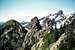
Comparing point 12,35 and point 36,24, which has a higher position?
point 36,24

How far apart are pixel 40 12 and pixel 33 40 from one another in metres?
3.70

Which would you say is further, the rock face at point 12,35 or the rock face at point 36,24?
the rock face at point 36,24

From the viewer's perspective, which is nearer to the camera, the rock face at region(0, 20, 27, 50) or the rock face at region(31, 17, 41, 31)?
the rock face at region(0, 20, 27, 50)

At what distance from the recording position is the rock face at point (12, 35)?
25.3m

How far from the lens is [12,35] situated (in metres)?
26.6

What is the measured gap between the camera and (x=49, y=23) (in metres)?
26.2

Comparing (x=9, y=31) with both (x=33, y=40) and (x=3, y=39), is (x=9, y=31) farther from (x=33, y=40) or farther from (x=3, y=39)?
(x=33, y=40)

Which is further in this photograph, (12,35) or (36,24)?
(36,24)

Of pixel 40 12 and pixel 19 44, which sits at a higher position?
pixel 40 12

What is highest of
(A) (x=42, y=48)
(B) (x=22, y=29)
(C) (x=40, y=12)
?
(C) (x=40, y=12)

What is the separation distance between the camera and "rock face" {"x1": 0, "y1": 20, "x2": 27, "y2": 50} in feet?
83.1

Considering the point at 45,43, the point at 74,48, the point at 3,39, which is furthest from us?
the point at 3,39

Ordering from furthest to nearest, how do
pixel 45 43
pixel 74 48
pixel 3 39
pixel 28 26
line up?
pixel 28 26 < pixel 3 39 < pixel 45 43 < pixel 74 48

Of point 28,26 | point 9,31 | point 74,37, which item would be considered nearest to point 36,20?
point 28,26
